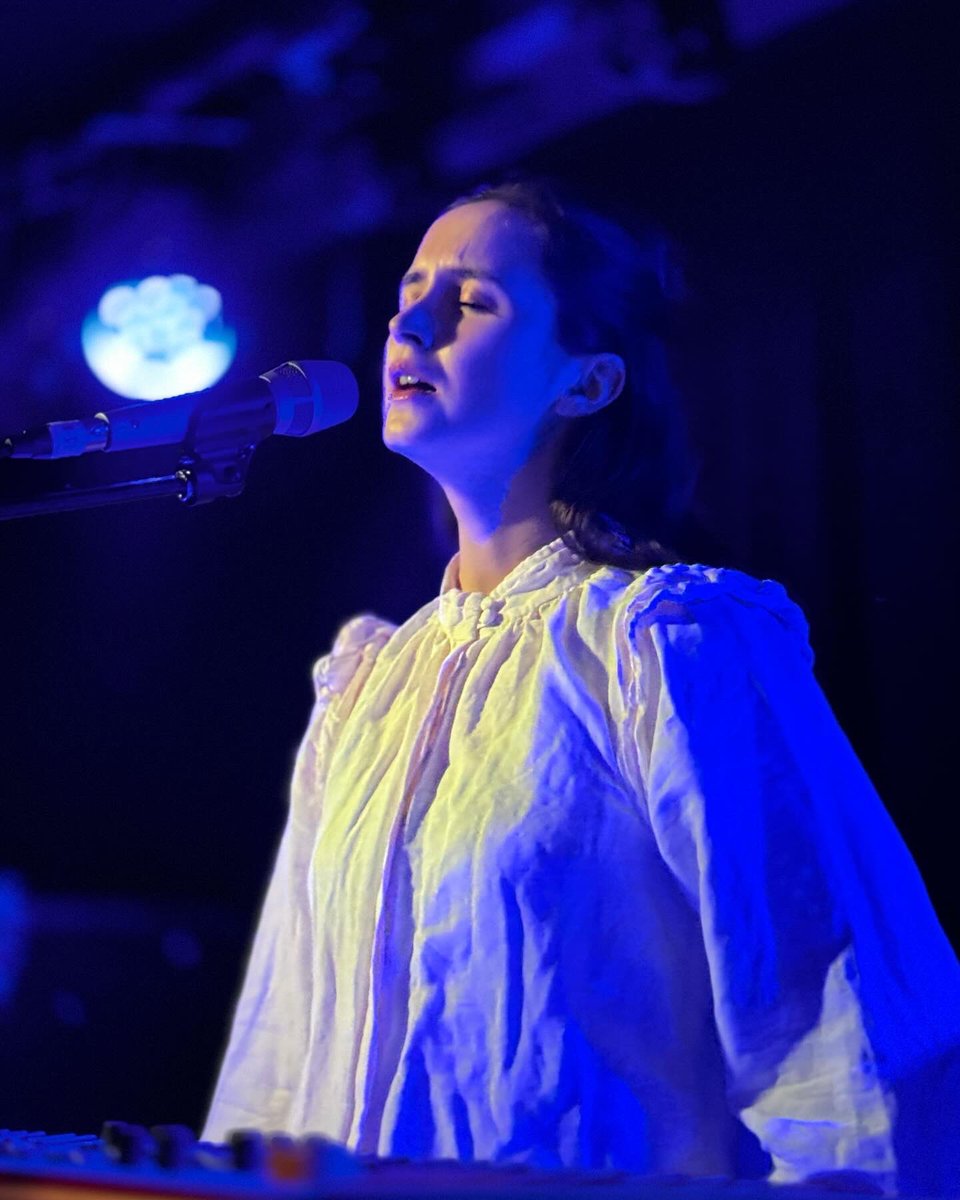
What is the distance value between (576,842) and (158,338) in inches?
60.1

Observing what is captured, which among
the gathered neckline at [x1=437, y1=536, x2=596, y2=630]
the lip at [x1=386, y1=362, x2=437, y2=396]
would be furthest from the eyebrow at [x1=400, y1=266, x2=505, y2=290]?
the gathered neckline at [x1=437, y1=536, x2=596, y2=630]

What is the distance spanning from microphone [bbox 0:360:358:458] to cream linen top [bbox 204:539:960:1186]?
0.99ft

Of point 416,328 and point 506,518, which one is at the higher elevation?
point 416,328

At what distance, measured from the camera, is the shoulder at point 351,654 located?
169 centimetres

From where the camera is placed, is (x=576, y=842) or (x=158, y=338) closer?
(x=576, y=842)

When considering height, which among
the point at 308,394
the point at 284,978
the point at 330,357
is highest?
the point at 330,357

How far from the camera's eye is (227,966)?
2.32m

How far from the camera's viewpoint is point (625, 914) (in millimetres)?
1280

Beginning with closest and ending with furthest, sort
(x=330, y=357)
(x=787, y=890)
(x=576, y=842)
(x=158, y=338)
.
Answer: (x=787, y=890)
(x=576, y=842)
(x=330, y=357)
(x=158, y=338)

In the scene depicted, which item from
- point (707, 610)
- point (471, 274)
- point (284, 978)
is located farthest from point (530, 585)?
point (284, 978)

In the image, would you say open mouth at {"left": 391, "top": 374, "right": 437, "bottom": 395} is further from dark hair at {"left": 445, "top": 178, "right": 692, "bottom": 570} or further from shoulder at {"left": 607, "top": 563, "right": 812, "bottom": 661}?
shoulder at {"left": 607, "top": 563, "right": 812, "bottom": 661}

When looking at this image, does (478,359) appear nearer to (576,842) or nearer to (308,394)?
(308,394)

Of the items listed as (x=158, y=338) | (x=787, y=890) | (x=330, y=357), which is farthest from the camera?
(x=158, y=338)

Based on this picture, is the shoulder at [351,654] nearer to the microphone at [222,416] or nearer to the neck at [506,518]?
the neck at [506,518]
